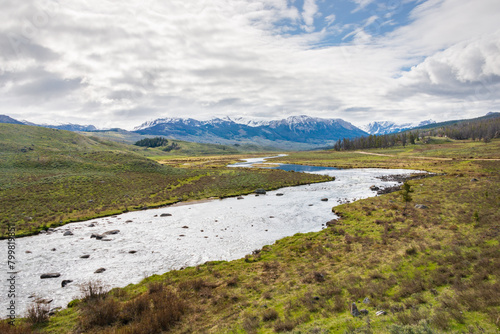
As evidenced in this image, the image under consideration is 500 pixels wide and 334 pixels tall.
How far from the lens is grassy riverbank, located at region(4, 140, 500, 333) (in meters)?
9.85

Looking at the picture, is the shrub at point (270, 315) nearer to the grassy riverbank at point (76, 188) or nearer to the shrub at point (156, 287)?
the shrub at point (156, 287)

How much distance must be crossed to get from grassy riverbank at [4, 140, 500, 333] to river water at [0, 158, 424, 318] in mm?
3013

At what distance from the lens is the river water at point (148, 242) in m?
18.1

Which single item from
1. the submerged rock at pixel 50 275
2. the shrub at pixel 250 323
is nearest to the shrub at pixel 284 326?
the shrub at pixel 250 323

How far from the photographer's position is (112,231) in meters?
28.8

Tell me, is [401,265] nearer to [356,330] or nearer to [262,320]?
[356,330]

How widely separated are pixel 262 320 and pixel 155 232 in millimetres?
21392

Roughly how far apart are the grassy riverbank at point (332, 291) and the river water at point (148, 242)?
3013 millimetres

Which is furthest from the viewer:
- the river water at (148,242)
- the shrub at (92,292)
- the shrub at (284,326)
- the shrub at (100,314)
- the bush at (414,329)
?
the river water at (148,242)

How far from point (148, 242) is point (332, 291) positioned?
2027 cm

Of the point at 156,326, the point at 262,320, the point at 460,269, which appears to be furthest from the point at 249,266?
the point at 460,269

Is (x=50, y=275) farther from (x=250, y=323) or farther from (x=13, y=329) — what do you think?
(x=250, y=323)

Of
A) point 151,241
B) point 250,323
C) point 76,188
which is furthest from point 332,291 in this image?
point 76,188

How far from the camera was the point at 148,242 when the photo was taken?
25.6 meters
